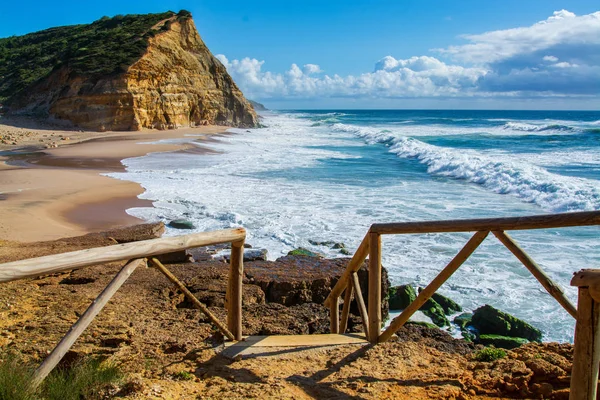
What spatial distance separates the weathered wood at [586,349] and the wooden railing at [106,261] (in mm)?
2236

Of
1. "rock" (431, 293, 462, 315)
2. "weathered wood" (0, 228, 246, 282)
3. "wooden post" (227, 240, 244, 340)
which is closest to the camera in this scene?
"weathered wood" (0, 228, 246, 282)

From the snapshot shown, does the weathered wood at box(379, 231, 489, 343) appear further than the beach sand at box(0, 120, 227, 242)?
No

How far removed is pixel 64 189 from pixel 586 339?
46.9ft

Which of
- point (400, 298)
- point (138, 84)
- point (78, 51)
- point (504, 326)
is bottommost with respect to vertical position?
point (504, 326)

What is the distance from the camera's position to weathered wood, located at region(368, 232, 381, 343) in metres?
3.94

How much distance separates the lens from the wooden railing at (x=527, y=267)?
7.51ft

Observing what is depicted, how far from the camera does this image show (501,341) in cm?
621

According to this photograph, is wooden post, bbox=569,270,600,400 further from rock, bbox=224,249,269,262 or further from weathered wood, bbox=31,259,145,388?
rock, bbox=224,249,269,262

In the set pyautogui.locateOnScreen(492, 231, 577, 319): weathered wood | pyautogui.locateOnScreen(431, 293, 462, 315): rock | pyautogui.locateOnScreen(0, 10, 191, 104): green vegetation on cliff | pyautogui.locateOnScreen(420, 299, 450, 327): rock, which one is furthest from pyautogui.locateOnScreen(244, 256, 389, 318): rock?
pyautogui.locateOnScreen(0, 10, 191, 104): green vegetation on cliff

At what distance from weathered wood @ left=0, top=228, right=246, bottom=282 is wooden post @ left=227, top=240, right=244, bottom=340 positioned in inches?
5.9

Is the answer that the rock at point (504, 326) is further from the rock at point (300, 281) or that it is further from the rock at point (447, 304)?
the rock at point (300, 281)

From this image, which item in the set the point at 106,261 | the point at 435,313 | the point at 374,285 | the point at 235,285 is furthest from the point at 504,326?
the point at 106,261

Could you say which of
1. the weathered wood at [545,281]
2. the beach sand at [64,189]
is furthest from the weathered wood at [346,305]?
the beach sand at [64,189]

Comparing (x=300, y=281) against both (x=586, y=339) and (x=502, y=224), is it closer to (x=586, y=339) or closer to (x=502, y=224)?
(x=502, y=224)
